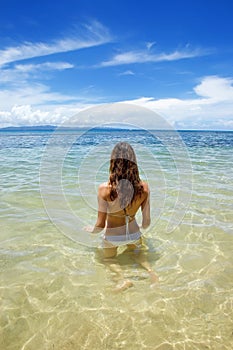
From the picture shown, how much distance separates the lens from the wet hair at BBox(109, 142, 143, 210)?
12.7ft

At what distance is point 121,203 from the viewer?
4078mm

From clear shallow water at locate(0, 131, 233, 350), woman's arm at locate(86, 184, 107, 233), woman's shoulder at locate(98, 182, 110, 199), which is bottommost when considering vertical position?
clear shallow water at locate(0, 131, 233, 350)

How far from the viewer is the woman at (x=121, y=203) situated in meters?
3.90

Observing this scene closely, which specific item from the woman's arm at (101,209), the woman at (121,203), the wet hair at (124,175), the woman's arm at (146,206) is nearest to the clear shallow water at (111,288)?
the woman at (121,203)

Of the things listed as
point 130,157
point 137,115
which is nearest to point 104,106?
point 137,115

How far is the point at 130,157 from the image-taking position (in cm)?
389

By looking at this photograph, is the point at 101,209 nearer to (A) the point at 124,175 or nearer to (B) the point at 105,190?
(B) the point at 105,190

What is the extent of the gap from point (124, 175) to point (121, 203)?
0.44 meters

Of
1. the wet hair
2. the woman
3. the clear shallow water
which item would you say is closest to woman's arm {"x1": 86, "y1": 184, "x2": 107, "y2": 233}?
the woman

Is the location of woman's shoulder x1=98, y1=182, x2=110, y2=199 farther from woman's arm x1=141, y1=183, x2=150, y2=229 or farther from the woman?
woman's arm x1=141, y1=183, x2=150, y2=229

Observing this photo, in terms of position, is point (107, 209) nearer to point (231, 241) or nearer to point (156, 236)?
point (156, 236)

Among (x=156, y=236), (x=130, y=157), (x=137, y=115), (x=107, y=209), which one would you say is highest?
(x=137, y=115)

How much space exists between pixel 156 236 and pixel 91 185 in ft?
15.3

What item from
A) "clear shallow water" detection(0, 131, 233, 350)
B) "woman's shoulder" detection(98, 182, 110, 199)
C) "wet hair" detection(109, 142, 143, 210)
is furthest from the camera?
"woman's shoulder" detection(98, 182, 110, 199)
